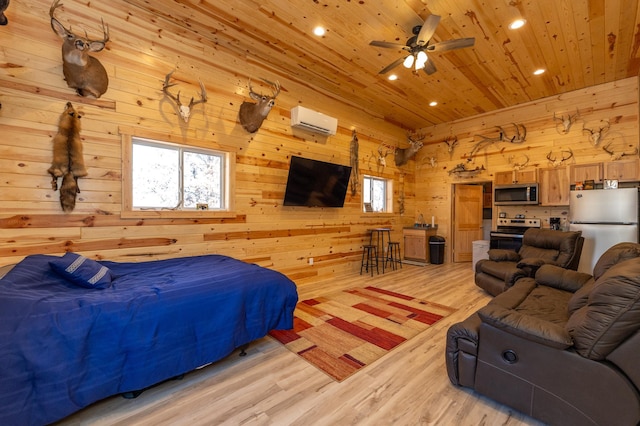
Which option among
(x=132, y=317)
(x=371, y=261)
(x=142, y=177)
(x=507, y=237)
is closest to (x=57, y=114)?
(x=142, y=177)

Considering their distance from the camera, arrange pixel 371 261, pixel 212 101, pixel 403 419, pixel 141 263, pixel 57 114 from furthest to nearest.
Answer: pixel 371 261
pixel 212 101
pixel 141 263
pixel 57 114
pixel 403 419

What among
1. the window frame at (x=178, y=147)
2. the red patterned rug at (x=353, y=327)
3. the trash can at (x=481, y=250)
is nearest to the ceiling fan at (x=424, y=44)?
the window frame at (x=178, y=147)

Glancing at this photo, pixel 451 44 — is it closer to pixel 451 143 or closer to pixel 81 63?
pixel 81 63

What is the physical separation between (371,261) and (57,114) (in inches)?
200

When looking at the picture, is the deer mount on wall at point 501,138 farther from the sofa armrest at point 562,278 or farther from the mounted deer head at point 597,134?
the sofa armrest at point 562,278

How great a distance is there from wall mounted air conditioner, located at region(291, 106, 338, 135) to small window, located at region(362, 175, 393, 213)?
156 cm

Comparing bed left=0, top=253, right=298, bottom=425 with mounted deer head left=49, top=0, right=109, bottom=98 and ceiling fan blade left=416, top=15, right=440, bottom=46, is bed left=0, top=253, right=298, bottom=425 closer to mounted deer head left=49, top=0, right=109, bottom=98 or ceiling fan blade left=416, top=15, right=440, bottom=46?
mounted deer head left=49, top=0, right=109, bottom=98

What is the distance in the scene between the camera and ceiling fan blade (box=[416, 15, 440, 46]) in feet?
8.93

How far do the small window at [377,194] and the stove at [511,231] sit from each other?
88.9 inches

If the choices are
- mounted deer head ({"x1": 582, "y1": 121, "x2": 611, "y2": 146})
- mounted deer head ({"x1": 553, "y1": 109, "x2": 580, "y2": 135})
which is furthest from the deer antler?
mounted deer head ({"x1": 582, "y1": 121, "x2": 611, "y2": 146})

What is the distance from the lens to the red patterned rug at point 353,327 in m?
2.43

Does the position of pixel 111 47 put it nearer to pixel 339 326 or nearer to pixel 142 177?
pixel 142 177

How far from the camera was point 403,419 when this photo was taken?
5.67ft

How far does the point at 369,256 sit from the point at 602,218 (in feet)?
12.2
